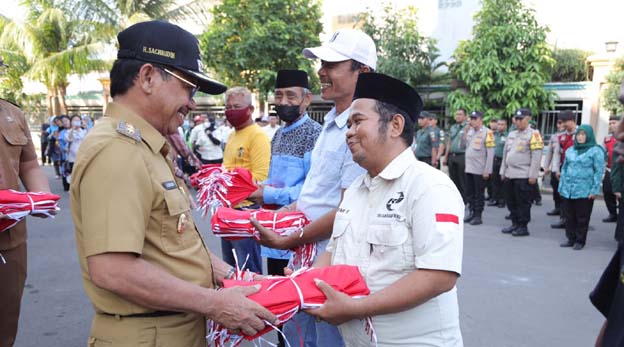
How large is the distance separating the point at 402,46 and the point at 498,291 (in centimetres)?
1281

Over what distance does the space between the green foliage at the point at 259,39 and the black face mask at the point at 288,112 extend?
1221 cm

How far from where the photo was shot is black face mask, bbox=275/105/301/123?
135 inches

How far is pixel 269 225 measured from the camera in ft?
8.34

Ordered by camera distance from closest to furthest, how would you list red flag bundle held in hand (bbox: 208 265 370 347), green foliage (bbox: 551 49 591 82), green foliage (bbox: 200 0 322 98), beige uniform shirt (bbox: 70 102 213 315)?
beige uniform shirt (bbox: 70 102 213 315)
red flag bundle held in hand (bbox: 208 265 370 347)
green foliage (bbox: 200 0 322 98)
green foliage (bbox: 551 49 591 82)

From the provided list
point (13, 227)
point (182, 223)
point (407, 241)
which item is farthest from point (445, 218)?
point (13, 227)

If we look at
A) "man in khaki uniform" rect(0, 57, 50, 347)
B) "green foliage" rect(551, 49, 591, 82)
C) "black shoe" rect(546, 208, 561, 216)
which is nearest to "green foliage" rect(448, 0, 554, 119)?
"green foliage" rect(551, 49, 591, 82)

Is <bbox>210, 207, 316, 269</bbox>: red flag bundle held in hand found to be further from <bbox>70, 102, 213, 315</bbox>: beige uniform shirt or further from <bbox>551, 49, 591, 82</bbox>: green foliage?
<bbox>551, 49, 591, 82</bbox>: green foliage

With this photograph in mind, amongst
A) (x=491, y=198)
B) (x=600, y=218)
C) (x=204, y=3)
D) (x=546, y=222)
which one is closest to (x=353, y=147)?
(x=546, y=222)

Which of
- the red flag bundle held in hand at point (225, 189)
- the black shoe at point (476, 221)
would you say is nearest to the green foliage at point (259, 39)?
the black shoe at point (476, 221)

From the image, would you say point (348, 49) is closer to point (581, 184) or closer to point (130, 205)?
point (130, 205)

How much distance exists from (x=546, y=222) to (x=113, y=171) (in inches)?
350

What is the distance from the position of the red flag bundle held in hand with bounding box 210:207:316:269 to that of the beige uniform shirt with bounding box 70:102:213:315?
2.53 feet

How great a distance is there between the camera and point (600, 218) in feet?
29.7

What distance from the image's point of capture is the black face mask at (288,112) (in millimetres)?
3432
